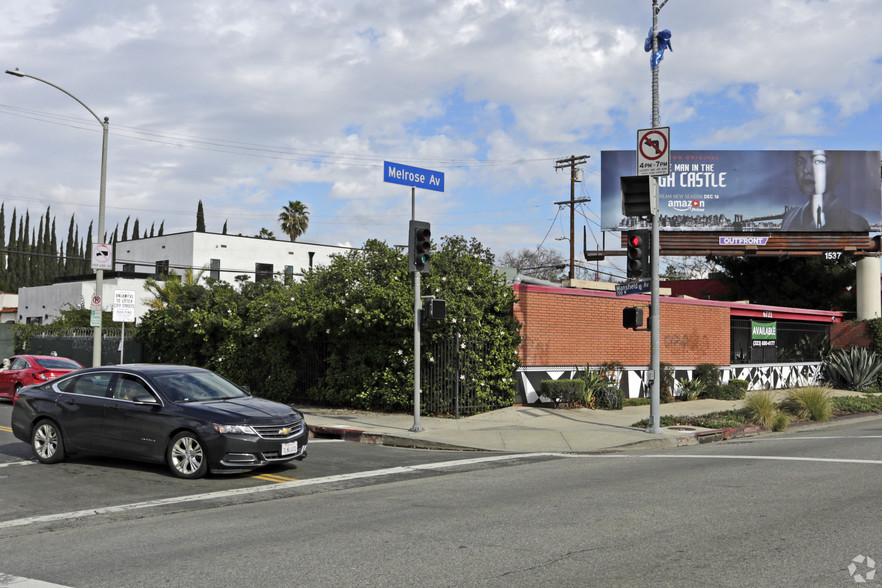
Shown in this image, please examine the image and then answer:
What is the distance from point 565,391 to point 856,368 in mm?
15640

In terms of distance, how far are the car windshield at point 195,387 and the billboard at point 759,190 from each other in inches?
1132

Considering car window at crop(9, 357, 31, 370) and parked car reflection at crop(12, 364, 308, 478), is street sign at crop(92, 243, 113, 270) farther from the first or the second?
parked car reflection at crop(12, 364, 308, 478)

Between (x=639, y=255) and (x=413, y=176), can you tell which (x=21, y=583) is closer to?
(x=413, y=176)

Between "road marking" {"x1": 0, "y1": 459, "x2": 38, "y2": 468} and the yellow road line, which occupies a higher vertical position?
the yellow road line

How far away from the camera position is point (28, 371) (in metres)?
21.3

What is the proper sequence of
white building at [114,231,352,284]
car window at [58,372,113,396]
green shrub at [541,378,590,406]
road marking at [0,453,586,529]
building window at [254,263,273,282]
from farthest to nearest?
building window at [254,263,273,282] < white building at [114,231,352,284] < green shrub at [541,378,590,406] < car window at [58,372,113,396] < road marking at [0,453,586,529]

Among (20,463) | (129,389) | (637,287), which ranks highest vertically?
(637,287)

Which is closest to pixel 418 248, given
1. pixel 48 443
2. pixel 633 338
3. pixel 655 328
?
pixel 655 328

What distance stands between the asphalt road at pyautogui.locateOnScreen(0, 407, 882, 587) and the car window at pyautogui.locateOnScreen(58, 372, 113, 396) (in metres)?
1.11

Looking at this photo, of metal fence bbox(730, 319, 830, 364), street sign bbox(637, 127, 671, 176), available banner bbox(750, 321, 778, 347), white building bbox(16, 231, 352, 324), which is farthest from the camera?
white building bbox(16, 231, 352, 324)

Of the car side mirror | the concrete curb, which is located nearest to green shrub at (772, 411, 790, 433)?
the concrete curb

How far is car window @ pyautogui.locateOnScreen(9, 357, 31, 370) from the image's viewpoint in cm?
2150

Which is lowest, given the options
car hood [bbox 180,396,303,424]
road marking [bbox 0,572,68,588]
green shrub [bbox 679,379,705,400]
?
road marking [bbox 0,572,68,588]

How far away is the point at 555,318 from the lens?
20.3 m
